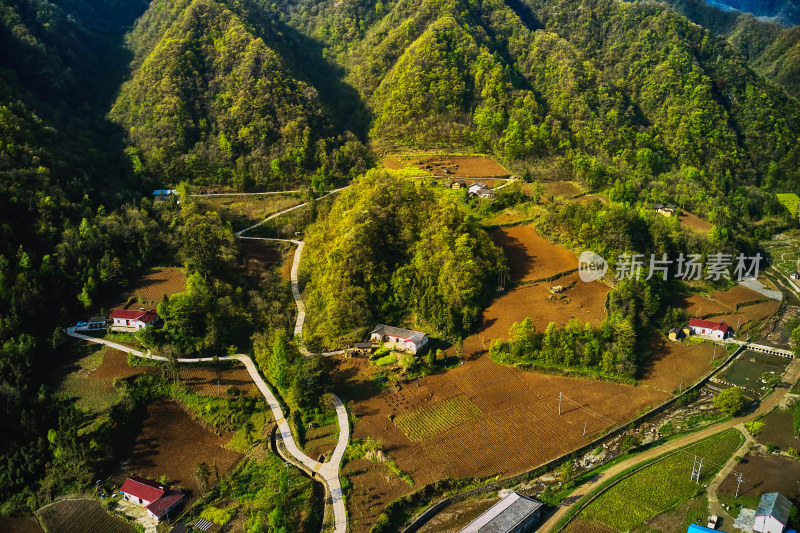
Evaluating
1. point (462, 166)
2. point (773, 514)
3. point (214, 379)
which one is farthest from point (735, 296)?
point (214, 379)

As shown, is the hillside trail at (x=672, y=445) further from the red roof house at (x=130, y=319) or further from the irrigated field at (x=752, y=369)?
the red roof house at (x=130, y=319)

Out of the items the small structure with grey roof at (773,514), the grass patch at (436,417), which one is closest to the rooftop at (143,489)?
the grass patch at (436,417)

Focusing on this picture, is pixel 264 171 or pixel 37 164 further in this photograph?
pixel 264 171

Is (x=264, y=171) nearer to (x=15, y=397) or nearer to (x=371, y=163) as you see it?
(x=371, y=163)

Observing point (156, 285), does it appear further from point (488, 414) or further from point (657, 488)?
point (657, 488)

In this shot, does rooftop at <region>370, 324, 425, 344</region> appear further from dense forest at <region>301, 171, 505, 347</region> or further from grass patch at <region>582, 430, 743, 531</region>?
grass patch at <region>582, 430, 743, 531</region>

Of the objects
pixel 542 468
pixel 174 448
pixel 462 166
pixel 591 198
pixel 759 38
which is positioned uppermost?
pixel 759 38

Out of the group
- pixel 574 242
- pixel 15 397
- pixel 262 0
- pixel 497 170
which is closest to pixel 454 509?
pixel 15 397
